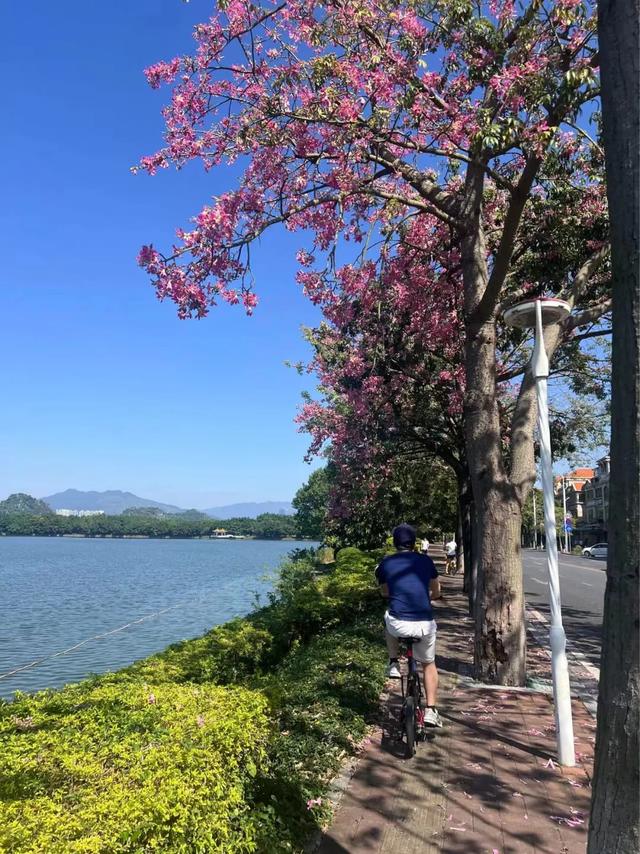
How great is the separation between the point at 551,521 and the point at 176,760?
3451 mm

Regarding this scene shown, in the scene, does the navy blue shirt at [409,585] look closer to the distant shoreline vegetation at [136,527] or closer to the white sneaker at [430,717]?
the white sneaker at [430,717]

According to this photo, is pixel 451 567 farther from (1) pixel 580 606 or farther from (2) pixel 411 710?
(2) pixel 411 710

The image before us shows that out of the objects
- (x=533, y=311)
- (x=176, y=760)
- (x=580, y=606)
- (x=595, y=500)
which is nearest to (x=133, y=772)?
(x=176, y=760)

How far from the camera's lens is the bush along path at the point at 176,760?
247 cm

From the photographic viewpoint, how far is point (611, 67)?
245cm

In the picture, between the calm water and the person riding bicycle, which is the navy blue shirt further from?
the calm water

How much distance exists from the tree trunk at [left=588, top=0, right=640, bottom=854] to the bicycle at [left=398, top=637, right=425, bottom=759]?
99.0 inches

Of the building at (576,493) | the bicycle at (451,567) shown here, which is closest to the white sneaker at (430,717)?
the bicycle at (451,567)

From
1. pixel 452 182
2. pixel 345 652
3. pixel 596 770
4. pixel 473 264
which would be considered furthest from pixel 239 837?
pixel 452 182

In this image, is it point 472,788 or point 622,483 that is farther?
point 472,788

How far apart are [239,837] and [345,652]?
4.23 metres

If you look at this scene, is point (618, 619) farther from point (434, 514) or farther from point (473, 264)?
point (434, 514)

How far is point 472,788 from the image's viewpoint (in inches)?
165

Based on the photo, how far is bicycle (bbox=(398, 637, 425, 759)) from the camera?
4.73 meters
